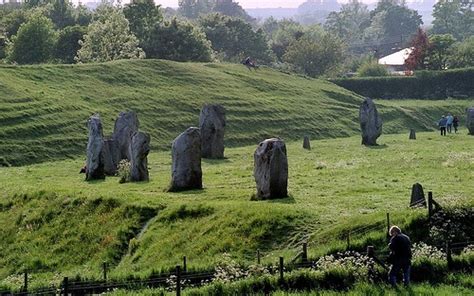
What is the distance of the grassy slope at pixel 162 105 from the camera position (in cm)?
6041

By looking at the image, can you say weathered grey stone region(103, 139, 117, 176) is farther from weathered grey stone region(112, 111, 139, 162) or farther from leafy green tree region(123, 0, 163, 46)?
leafy green tree region(123, 0, 163, 46)

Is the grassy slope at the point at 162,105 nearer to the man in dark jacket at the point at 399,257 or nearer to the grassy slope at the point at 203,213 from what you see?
the grassy slope at the point at 203,213

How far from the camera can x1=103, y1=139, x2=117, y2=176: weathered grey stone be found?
4656 cm

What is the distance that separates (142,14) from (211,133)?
77422mm

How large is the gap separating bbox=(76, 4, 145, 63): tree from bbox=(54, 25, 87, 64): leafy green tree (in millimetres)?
4958

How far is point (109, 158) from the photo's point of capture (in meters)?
46.7

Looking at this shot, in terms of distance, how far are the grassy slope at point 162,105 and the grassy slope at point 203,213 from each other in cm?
1486

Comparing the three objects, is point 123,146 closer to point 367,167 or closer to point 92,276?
point 367,167

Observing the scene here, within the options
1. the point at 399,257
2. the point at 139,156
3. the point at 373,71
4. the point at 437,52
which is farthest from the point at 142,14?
the point at 399,257

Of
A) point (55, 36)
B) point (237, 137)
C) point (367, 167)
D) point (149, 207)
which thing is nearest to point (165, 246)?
point (149, 207)

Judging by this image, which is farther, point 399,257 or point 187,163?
point 187,163

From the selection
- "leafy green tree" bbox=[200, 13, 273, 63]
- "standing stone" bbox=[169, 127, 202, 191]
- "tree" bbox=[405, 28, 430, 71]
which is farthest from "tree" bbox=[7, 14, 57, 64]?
"standing stone" bbox=[169, 127, 202, 191]

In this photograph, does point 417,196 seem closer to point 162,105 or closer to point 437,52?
point 162,105

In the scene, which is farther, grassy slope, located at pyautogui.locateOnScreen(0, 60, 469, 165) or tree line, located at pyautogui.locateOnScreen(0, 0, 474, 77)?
Result: tree line, located at pyautogui.locateOnScreen(0, 0, 474, 77)
